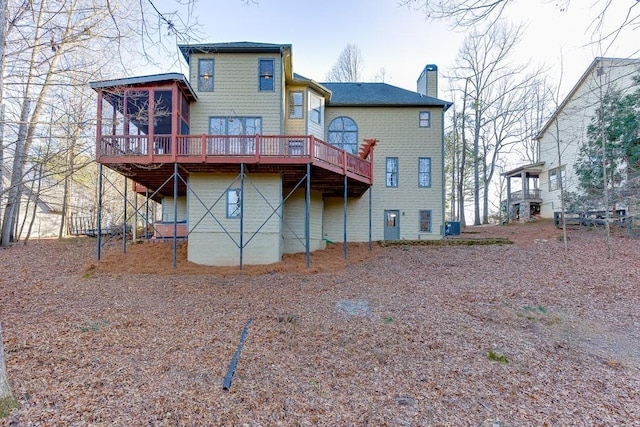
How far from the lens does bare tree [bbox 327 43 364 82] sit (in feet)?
94.5

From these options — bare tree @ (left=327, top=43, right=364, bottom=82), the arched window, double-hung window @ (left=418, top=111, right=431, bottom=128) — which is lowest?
the arched window

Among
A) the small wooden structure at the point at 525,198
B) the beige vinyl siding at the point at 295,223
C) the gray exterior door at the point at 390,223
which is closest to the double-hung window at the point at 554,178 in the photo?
the small wooden structure at the point at 525,198

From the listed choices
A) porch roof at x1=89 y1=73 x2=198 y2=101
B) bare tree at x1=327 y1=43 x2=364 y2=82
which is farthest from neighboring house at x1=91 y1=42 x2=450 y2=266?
bare tree at x1=327 y1=43 x2=364 y2=82

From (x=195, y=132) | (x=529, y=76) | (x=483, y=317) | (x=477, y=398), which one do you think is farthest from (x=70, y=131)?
(x=529, y=76)

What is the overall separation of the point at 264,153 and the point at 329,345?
7540 mm

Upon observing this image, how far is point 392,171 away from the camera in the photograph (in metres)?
16.5

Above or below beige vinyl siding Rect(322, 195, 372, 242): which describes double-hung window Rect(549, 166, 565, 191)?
above

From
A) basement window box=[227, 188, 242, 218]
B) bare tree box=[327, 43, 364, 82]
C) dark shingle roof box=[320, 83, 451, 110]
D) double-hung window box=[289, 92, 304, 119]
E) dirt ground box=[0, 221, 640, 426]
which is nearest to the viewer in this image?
dirt ground box=[0, 221, 640, 426]

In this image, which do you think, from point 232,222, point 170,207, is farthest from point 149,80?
point 170,207

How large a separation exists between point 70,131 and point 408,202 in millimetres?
14294

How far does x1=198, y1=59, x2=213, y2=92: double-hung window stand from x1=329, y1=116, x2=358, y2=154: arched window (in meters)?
6.45

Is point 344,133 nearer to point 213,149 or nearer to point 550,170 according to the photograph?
point 213,149

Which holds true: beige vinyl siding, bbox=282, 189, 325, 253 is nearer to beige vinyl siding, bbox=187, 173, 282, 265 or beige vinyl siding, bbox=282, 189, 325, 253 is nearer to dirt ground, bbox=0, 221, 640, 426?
beige vinyl siding, bbox=187, 173, 282, 265

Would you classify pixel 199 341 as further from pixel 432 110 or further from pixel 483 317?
pixel 432 110
